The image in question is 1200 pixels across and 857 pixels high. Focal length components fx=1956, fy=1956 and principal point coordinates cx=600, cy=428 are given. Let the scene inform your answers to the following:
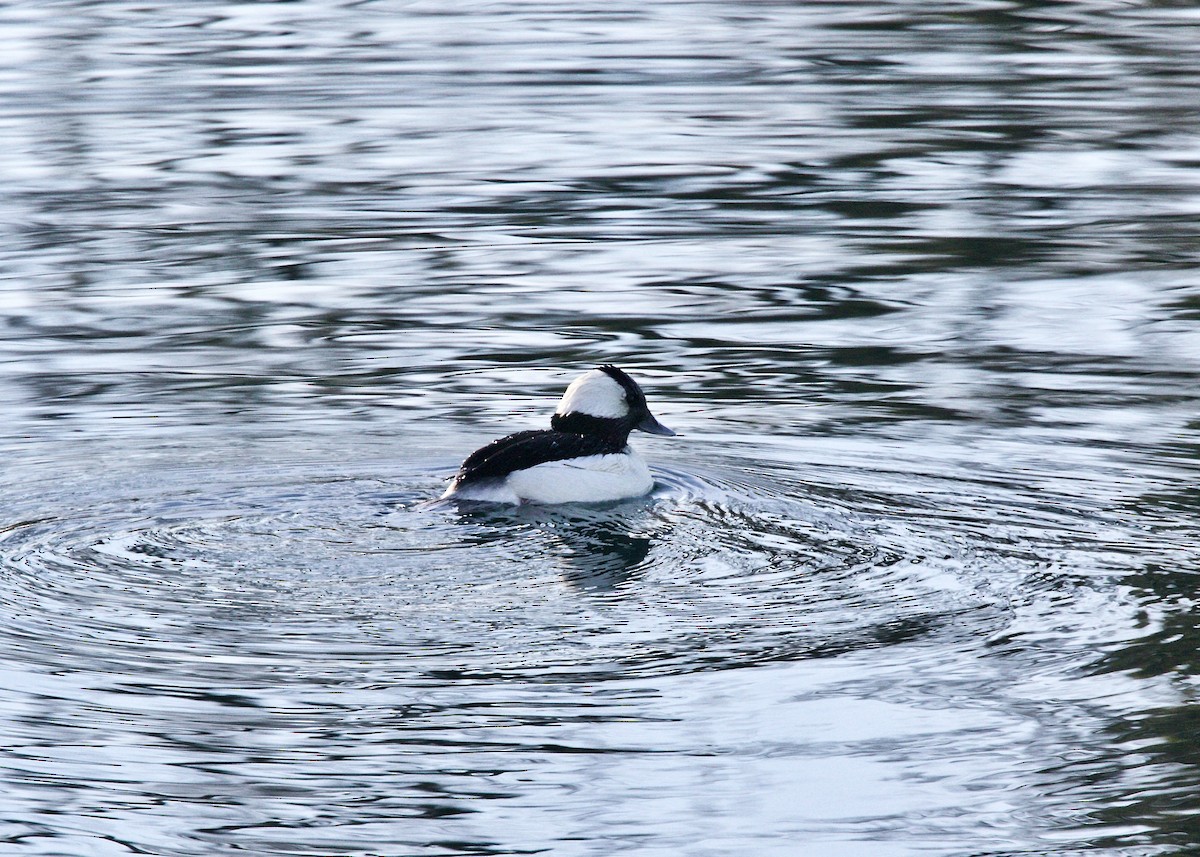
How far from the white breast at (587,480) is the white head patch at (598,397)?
320mm

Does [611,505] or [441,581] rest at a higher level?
[441,581]

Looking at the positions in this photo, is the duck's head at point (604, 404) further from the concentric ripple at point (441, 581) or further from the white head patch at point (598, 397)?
the concentric ripple at point (441, 581)

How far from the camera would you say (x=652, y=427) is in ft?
26.9

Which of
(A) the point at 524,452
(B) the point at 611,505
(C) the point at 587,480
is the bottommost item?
(B) the point at 611,505

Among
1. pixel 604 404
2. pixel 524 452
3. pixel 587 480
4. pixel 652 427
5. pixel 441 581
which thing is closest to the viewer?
pixel 441 581

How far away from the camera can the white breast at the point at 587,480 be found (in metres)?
7.53

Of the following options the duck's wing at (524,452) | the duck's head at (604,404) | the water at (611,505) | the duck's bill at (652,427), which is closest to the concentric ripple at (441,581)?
the water at (611,505)

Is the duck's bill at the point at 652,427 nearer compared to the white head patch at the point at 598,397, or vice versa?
the white head patch at the point at 598,397

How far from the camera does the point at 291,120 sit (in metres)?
15.9

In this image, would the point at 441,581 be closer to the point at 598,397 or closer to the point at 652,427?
the point at 598,397

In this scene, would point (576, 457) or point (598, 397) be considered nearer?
point (576, 457)

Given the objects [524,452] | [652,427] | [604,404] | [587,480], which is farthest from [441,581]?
[652,427]

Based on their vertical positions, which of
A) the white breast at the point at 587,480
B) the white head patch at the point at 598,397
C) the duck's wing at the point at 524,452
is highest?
the white head patch at the point at 598,397

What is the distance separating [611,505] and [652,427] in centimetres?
68
